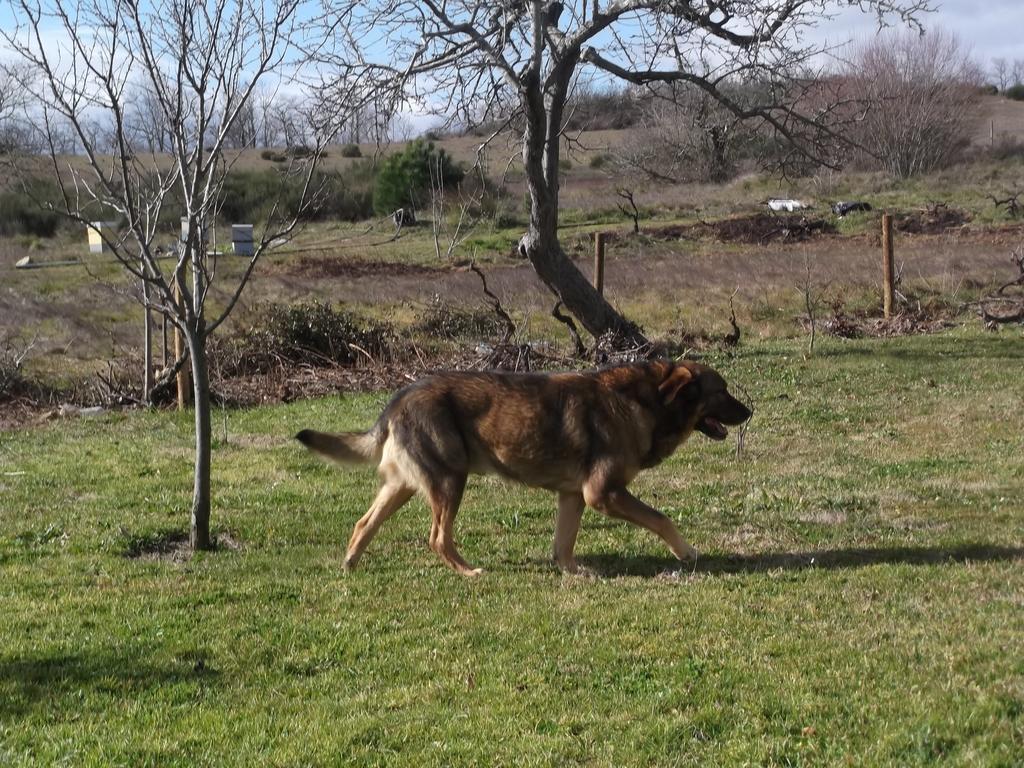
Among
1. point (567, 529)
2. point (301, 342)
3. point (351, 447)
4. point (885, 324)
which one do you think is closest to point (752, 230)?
point (885, 324)

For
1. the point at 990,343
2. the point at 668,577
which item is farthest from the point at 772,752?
the point at 990,343

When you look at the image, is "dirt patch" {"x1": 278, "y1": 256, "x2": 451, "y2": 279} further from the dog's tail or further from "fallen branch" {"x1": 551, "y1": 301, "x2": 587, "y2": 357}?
the dog's tail

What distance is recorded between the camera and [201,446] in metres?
8.33

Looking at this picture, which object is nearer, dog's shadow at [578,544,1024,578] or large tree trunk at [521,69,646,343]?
dog's shadow at [578,544,1024,578]

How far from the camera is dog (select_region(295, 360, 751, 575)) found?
791cm

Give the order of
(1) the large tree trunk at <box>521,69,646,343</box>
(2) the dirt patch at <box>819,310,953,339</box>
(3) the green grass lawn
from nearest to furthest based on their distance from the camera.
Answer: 1. (3) the green grass lawn
2. (1) the large tree trunk at <box>521,69,646,343</box>
3. (2) the dirt patch at <box>819,310,953,339</box>

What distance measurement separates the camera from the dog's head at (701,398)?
8234 millimetres

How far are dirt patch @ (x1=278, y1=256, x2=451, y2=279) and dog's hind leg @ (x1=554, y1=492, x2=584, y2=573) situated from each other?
23402 millimetres

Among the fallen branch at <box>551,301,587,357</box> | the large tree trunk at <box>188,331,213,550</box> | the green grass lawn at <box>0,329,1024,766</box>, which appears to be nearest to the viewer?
the green grass lawn at <box>0,329,1024,766</box>

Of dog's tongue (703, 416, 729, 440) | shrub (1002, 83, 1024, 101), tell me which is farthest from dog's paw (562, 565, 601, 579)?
shrub (1002, 83, 1024, 101)

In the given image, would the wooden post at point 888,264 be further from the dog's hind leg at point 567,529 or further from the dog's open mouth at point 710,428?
the dog's hind leg at point 567,529

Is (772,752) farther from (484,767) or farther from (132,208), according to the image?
(132,208)

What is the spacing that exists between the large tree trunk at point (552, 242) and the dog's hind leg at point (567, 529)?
10281 millimetres

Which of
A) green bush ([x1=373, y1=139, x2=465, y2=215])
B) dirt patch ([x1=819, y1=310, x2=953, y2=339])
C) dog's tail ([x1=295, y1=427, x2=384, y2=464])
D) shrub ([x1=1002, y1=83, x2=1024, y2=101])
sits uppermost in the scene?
shrub ([x1=1002, y1=83, x2=1024, y2=101])
